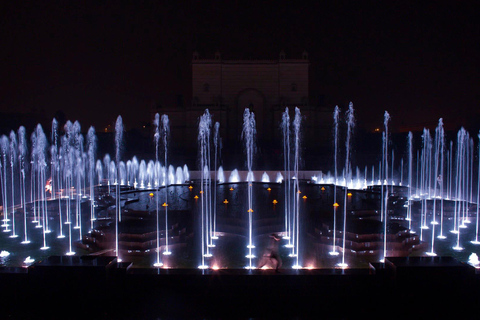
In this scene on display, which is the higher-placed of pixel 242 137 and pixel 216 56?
pixel 216 56

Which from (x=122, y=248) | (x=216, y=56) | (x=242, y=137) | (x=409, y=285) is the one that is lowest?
(x=122, y=248)

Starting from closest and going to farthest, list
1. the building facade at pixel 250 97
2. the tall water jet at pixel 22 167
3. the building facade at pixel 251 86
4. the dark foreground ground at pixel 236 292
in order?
the dark foreground ground at pixel 236 292, the tall water jet at pixel 22 167, the building facade at pixel 250 97, the building facade at pixel 251 86

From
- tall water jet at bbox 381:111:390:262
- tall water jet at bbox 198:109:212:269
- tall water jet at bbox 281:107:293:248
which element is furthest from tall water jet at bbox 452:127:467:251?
tall water jet at bbox 198:109:212:269

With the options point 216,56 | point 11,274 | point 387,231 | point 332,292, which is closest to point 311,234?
point 387,231

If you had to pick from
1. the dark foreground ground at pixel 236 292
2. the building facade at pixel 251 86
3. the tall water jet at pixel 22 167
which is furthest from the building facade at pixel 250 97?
the dark foreground ground at pixel 236 292

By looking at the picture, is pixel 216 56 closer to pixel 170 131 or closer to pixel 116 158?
pixel 170 131

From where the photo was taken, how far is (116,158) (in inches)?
970

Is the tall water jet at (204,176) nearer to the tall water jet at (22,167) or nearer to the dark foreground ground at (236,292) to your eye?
the dark foreground ground at (236,292)

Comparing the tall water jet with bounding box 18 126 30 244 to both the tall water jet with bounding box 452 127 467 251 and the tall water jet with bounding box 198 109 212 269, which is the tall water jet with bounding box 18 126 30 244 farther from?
the tall water jet with bounding box 452 127 467 251

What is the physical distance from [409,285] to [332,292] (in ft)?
2.92

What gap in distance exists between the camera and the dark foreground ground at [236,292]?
413 cm

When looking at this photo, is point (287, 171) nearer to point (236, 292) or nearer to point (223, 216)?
point (223, 216)

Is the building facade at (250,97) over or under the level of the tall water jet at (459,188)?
over

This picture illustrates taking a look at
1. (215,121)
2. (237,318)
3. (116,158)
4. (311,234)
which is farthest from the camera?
(215,121)
